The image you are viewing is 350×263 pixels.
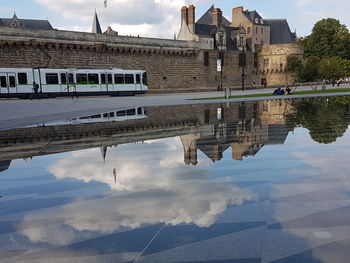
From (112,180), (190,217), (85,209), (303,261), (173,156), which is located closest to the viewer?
(303,261)

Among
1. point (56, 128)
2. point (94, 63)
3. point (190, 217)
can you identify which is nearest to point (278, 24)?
point (94, 63)

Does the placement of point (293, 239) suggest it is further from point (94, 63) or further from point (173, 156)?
point (94, 63)

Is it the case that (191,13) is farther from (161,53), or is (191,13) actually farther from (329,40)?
(329,40)

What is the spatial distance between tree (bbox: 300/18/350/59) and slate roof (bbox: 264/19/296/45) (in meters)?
5.03

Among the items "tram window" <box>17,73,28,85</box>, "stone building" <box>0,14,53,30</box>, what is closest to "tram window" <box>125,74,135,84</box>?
"tram window" <box>17,73,28,85</box>

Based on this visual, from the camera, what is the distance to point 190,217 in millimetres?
3477

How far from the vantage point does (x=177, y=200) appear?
4.00 meters

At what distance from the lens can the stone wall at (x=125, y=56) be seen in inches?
1294

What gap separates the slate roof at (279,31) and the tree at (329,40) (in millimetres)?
5028

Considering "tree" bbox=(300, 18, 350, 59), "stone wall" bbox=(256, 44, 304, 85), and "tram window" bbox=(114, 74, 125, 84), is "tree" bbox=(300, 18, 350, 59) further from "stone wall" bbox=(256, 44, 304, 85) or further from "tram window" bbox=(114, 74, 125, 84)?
"tram window" bbox=(114, 74, 125, 84)

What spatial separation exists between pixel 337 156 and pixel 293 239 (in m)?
3.75

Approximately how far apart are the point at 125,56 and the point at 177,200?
38.6 meters

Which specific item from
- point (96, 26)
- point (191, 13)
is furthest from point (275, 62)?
point (96, 26)

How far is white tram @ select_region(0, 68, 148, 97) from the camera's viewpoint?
26516 mm
